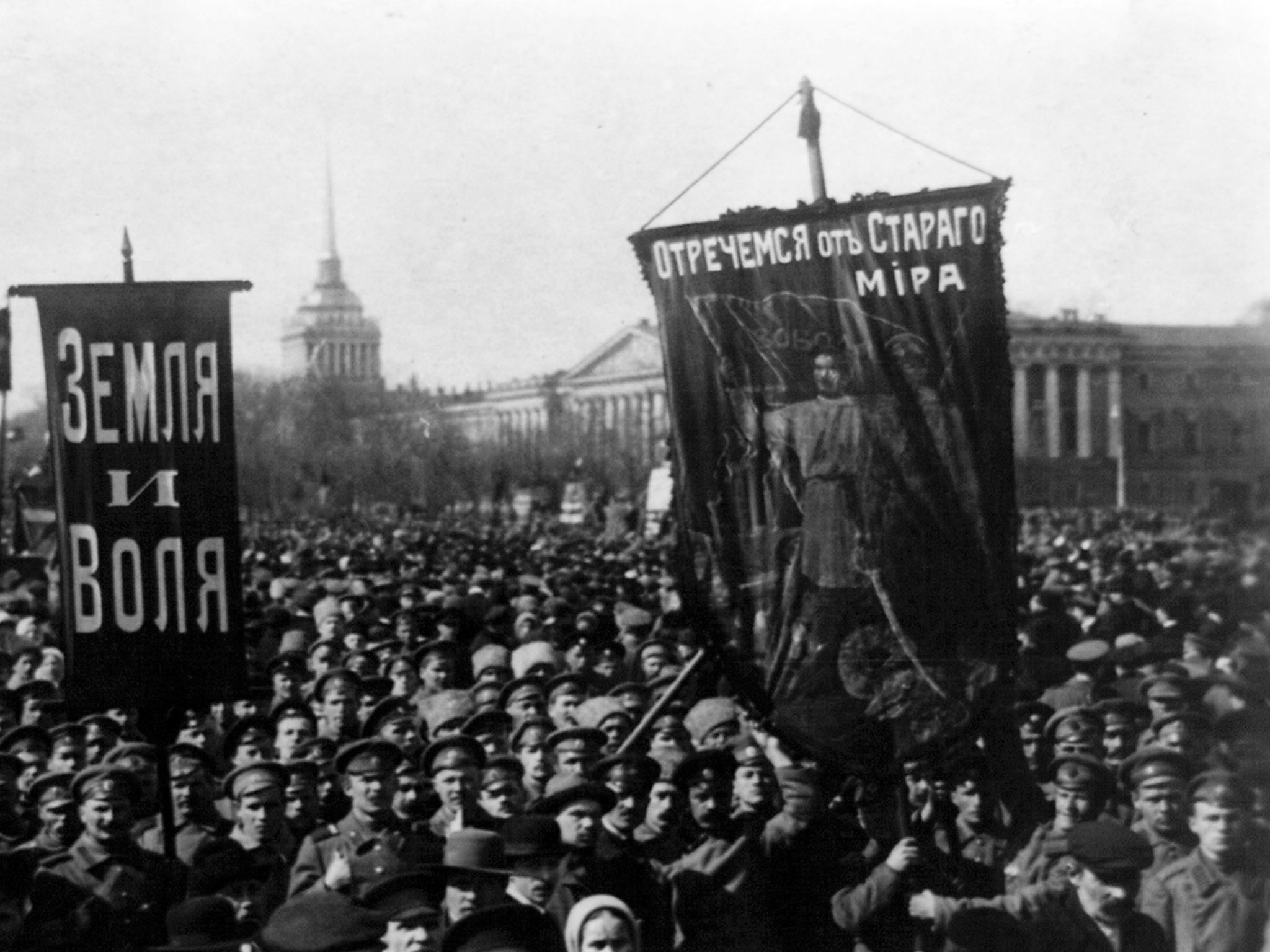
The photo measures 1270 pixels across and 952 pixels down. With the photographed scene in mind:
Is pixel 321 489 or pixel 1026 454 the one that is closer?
pixel 321 489

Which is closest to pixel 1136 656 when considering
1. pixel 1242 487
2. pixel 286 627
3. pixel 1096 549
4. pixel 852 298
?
pixel 852 298

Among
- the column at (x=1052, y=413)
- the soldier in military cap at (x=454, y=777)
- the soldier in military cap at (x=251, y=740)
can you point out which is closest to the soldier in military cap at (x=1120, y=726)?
the soldier in military cap at (x=454, y=777)

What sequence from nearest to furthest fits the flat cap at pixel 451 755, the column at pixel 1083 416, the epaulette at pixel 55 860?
the epaulette at pixel 55 860 → the flat cap at pixel 451 755 → the column at pixel 1083 416

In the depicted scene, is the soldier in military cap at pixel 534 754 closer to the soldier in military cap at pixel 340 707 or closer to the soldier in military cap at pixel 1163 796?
the soldier in military cap at pixel 340 707

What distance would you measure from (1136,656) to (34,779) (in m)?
6.84

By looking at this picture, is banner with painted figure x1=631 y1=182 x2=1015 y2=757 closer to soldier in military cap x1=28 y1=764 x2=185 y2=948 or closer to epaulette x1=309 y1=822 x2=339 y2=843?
epaulette x1=309 y1=822 x2=339 y2=843

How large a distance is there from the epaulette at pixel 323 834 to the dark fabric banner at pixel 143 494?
73cm

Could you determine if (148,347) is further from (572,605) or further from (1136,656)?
(572,605)

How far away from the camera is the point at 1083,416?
68625 millimetres

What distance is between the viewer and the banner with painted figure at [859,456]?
22.6 ft

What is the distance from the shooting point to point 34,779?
26.2 feet

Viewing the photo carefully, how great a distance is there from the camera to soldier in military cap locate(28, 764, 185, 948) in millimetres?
5938

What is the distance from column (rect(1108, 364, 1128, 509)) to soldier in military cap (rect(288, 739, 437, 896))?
49.2 meters

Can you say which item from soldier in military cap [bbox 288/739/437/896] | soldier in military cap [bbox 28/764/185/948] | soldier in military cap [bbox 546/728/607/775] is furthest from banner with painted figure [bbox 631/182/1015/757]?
soldier in military cap [bbox 28/764/185/948]
